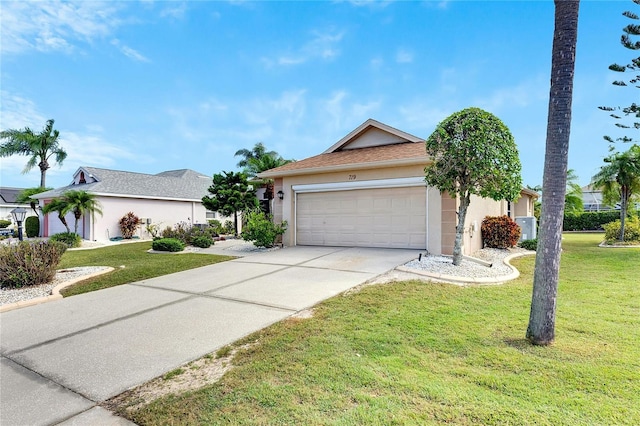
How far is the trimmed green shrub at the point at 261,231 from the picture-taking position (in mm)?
12227

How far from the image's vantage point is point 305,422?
237cm

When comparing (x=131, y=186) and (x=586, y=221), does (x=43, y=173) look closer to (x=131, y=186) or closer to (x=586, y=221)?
(x=131, y=186)

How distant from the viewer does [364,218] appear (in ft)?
37.6

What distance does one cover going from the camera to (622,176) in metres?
15.9

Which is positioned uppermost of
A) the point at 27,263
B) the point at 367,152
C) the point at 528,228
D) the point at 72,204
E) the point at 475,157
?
the point at 367,152

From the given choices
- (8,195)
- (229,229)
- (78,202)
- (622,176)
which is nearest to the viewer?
(622,176)

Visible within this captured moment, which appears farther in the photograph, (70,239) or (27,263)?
(70,239)

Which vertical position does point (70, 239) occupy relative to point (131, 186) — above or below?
below

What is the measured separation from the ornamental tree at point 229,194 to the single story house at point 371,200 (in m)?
5.04

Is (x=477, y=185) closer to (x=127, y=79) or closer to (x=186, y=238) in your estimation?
(x=186, y=238)

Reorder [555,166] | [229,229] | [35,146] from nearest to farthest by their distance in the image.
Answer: [555,166] < [229,229] < [35,146]

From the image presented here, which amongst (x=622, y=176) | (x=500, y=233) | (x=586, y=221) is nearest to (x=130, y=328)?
(x=500, y=233)

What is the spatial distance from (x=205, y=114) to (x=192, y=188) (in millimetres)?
8015

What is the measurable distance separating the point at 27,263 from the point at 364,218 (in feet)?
Answer: 31.0
